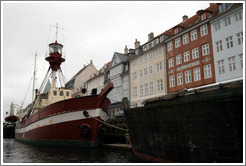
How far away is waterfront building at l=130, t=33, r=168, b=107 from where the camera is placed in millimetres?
29038

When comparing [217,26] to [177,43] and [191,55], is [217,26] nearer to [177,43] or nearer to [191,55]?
[191,55]

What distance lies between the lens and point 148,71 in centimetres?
3131

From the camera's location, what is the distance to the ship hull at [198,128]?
5.95 metres

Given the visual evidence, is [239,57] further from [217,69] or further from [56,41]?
[56,41]

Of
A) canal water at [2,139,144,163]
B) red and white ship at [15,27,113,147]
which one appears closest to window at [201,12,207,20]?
red and white ship at [15,27,113,147]

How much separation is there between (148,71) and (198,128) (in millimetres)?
24735

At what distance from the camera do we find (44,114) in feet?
64.7

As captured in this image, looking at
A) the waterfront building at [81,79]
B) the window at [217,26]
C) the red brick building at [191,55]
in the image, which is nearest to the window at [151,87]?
the red brick building at [191,55]

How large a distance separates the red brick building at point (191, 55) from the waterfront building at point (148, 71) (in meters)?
1.27

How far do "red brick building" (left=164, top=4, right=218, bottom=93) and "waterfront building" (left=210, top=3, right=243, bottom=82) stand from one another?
77cm

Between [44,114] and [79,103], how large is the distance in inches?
200

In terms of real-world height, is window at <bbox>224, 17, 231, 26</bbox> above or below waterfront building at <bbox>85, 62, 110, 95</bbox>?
above

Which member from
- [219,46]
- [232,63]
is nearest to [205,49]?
[219,46]

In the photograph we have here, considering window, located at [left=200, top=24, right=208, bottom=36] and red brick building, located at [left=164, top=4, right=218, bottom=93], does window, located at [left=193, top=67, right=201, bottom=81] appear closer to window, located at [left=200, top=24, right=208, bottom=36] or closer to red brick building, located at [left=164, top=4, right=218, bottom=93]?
red brick building, located at [left=164, top=4, right=218, bottom=93]
